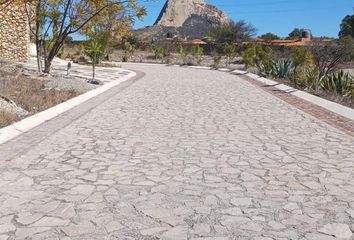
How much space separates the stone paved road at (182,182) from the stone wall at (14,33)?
14550 millimetres

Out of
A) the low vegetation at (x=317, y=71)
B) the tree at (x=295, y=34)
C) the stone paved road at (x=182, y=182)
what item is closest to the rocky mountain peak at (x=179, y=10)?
the tree at (x=295, y=34)

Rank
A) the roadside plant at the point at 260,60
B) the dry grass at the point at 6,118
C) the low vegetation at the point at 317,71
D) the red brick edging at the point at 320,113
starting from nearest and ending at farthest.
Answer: the dry grass at the point at 6,118
the red brick edging at the point at 320,113
the low vegetation at the point at 317,71
the roadside plant at the point at 260,60

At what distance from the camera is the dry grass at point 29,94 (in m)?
10.6

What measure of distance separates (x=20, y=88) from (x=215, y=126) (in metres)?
6.68

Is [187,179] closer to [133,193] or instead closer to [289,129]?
[133,193]

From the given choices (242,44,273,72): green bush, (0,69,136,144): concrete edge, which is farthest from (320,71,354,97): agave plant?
(0,69,136,144): concrete edge

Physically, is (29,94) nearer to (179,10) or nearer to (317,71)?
(317,71)

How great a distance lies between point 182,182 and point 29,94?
27.0ft

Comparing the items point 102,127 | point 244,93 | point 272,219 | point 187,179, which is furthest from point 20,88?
point 272,219

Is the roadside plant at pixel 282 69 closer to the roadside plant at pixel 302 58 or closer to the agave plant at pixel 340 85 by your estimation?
the roadside plant at pixel 302 58

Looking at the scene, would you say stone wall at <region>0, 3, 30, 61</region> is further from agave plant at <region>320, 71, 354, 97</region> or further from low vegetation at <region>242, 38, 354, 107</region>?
agave plant at <region>320, 71, 354, 97</region>

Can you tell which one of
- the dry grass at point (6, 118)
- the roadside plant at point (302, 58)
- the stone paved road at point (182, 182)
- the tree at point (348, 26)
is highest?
the tree at point (348, 26)

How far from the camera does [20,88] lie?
42.2ft

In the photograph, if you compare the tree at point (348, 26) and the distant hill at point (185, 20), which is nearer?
the tree at point (348, 26)
